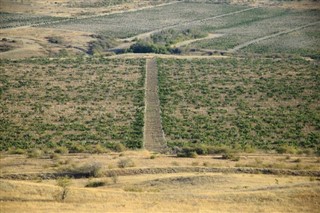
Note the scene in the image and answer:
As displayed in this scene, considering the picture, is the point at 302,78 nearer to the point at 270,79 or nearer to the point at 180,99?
the point at 270,79

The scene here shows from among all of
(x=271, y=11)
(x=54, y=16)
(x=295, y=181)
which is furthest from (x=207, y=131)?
(x=271, y=11)

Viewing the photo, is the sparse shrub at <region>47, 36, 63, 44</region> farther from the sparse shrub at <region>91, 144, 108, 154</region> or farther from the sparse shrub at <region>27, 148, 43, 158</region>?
the sparse shrub at <region>27, 148, 43, 158</region>

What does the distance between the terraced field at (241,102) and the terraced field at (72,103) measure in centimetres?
310

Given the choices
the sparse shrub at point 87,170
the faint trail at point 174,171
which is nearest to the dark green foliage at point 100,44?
the sparse shrub at point 87,170

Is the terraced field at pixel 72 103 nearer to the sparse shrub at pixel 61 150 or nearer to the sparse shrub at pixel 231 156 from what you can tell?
the sparse shrub at pixel 61 150

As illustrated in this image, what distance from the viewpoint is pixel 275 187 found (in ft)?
101

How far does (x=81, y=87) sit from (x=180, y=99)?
427 inches

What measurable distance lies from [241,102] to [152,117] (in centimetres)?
968

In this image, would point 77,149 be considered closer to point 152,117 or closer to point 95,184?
point 95,184

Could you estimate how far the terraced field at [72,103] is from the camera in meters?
46.3

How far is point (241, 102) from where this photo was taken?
5809cm

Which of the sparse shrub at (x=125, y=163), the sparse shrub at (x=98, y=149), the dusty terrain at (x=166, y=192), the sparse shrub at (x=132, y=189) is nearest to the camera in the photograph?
the dusty terrain at (x=166, y=192)

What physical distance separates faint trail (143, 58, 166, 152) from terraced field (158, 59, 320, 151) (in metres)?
0.62

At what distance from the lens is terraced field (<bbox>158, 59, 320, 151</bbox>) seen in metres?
47.0
